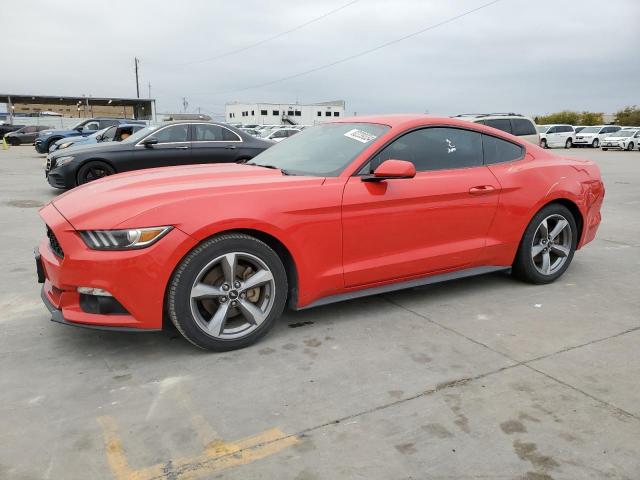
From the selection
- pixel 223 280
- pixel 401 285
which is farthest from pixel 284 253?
pixel 401 285

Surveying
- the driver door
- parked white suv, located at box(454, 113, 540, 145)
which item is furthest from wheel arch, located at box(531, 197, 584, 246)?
parked white suv, located at box(454, 113, 540, 145)

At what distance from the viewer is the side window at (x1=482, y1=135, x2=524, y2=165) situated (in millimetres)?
4406

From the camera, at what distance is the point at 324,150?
4.08 metres

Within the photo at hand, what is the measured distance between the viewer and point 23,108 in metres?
87.1

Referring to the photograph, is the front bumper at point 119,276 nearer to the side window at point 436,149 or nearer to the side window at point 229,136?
the side window at point 436,149

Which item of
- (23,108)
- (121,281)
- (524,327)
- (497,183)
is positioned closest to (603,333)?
(524,327)

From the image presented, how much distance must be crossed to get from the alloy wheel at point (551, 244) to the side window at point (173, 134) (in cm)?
765

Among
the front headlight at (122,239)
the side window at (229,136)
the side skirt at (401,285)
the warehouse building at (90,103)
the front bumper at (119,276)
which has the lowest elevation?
the side skirt at (401,285)

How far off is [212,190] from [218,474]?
1.69 m

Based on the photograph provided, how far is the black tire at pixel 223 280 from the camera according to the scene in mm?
3125

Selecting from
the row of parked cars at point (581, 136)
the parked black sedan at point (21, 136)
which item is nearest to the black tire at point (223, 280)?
the row of parked cars at point (581, 136)

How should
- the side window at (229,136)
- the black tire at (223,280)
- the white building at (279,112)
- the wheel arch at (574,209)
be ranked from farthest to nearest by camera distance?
the white building at (279,112) → the side window at (229,136) → the wheel arch at (574,209) → the black tire at (223,280)

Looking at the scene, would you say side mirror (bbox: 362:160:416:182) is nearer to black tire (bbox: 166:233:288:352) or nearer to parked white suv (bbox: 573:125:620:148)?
black tire (bbox: 166:233:288:352)

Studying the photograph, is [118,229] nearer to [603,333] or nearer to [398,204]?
[398,204]
